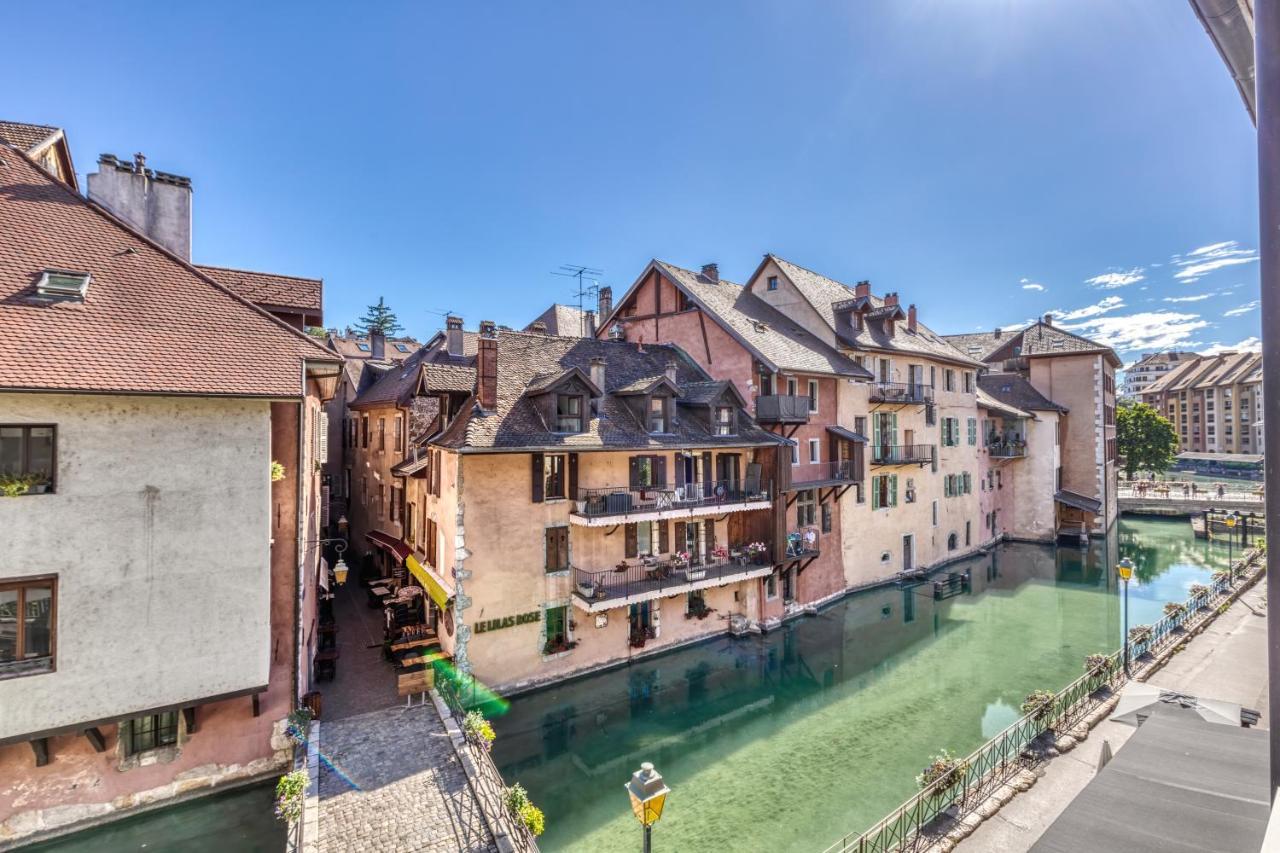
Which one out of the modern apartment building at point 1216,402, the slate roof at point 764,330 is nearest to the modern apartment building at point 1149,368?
the modern apartment building at point 1216,402

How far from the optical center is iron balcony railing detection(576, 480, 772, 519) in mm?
17516

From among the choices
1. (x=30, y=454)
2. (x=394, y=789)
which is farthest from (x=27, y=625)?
(x=394, y=789)

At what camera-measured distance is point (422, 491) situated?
21.0 meters

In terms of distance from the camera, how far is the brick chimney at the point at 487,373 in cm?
1711

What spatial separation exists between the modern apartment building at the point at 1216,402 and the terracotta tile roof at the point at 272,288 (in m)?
110

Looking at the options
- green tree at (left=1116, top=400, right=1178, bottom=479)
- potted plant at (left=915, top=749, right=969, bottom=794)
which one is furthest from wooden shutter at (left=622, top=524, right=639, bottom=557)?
green tree at (left=1116, top=400, right=1178, bottom=479)

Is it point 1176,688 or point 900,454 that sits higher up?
point 900,454

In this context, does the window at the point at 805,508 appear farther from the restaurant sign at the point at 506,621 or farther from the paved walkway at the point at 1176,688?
the restaurant sign at the point at 506,621

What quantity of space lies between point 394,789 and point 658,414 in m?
12.7

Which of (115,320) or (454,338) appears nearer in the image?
(115,320)

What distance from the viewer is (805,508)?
24203 mm

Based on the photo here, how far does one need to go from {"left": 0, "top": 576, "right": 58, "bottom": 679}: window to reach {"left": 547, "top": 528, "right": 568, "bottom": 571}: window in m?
10.6

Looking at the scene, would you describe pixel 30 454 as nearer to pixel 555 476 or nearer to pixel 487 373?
pixel 487 373

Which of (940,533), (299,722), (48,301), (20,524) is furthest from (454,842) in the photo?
(940,533)
